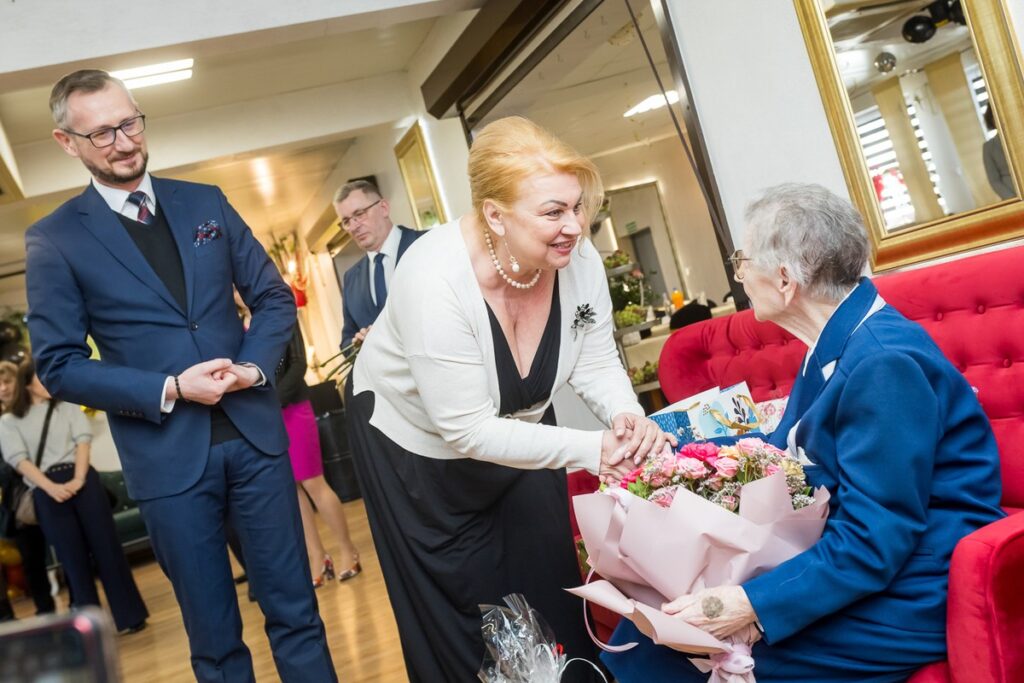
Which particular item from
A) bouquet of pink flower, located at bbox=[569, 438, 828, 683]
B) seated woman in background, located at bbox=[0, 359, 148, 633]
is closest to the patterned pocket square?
bouquet of pink flower, located at bbox=[569, 438, 828, 683]

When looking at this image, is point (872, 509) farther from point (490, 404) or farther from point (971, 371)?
point (971, 371)

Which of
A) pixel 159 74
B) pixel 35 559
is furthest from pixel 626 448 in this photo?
pixel 35 559

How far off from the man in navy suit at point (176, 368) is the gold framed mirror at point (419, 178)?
4.75 m

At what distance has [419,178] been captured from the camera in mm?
7508

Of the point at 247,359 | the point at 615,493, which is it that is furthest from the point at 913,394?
the point at 247,359

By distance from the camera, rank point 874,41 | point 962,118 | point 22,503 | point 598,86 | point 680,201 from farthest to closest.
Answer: point 680,201 → point 598,86 → point 22,503 → point 874,41 → point 962,118

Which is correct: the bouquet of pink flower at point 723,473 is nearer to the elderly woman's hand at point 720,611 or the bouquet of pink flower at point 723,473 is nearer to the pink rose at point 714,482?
the pink rose at point 714,482

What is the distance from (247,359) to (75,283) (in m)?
0.43

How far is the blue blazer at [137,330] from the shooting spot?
7.27ft

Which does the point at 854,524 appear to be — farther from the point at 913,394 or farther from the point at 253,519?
the point at 253,519

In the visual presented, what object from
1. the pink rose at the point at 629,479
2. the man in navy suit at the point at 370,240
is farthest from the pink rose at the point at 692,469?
the man in navy suit at the point at 370,240

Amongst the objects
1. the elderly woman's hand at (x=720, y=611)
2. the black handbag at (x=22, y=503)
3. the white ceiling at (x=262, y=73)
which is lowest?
the elderly woman's hand at (x=720, y=611)

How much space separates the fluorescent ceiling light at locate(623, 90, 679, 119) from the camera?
1037 centimetres

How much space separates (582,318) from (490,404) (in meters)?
0.33
